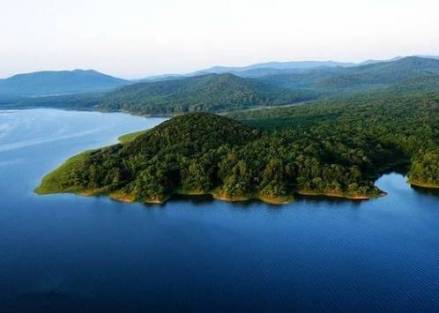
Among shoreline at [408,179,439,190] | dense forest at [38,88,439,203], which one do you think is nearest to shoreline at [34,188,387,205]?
dense forest at [38,88,439,203]

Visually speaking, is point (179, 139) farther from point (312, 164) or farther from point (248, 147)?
point (312, 164)

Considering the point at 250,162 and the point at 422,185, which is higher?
the point at 250,162

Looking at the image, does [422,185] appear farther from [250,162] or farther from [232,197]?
[232,197]

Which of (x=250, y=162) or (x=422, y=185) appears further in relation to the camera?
(x=250, y=162)

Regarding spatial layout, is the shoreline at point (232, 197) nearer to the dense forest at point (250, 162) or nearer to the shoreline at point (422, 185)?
the dense forest at point (250, 162)

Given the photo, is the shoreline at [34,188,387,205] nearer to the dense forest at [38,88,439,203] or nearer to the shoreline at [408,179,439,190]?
the dense forest at [38,88,439,203]

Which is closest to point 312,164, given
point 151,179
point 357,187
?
point 357,187

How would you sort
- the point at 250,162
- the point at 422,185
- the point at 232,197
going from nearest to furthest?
the point at 232,197 < the point at 422,185 < the point at 250,162

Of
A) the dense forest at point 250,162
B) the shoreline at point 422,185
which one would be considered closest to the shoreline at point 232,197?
the dense forest at point 250,162

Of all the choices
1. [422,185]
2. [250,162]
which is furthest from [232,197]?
[422,185]
